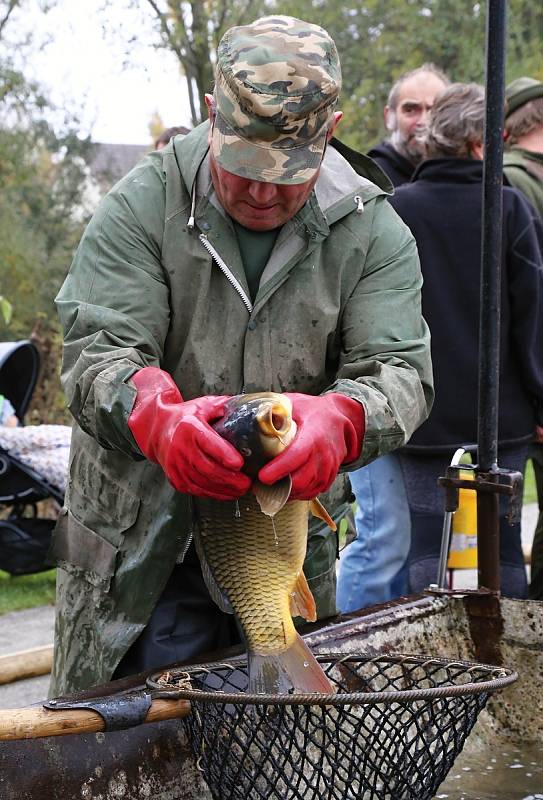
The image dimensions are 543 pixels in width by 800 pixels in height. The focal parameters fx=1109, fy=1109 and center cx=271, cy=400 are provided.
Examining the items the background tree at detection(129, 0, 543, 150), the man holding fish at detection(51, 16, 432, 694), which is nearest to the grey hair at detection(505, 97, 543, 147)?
the man holding fish at detection(51, 16, 432, 694)

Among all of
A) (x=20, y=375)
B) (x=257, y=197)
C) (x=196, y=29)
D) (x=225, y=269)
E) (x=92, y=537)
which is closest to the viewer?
(x=257, y=197)

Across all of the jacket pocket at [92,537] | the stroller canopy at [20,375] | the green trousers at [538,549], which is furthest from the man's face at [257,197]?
the stroller canopy at [20,375]

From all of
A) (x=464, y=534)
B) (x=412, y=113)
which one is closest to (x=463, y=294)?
(x=464, y=534)

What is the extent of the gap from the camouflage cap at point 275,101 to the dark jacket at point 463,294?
1852 mm

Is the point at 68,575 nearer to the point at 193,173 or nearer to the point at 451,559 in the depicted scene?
the point at 193,173

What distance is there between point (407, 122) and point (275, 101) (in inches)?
118

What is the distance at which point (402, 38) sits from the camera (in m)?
14.8

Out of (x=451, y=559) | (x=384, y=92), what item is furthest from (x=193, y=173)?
(x=384, y=92)

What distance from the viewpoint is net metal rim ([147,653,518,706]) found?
175cm

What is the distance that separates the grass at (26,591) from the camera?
19.0ft

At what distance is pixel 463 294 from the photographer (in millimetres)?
4090

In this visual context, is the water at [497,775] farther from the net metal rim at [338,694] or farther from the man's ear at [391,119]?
the man's ear at [391,119]

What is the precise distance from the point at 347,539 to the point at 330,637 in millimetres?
402

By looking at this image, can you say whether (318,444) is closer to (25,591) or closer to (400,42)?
(25,591)
